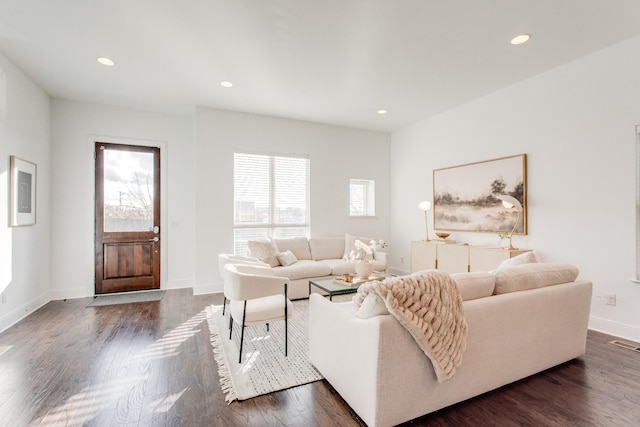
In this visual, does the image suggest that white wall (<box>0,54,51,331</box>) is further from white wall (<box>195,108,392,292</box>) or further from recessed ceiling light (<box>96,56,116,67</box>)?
white wall (<box>195,108,392,292</box>)

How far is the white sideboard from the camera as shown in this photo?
151 inches

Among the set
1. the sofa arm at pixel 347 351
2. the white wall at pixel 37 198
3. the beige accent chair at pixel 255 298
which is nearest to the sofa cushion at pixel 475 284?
the sofa arm at pixel 347 351

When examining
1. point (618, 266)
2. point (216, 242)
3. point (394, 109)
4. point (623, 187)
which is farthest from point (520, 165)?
point (216, 242)

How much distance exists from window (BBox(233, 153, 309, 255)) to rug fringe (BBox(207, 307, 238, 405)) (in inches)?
80.8

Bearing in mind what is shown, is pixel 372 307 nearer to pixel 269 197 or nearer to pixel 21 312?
pixel 269 197

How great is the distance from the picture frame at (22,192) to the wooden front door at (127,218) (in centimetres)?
87

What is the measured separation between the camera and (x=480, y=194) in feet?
14.5

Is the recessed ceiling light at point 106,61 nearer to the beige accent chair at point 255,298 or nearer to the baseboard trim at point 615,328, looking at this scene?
the beige accent chair at point 255,298

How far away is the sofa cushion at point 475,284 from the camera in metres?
1.90

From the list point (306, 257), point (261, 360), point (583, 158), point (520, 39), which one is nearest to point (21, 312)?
point (261, 360)

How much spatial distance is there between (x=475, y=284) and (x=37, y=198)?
5.27m

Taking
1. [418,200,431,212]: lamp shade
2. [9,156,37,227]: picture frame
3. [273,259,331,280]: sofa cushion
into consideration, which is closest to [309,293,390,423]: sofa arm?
[273,259,331,280]: sofa cushion

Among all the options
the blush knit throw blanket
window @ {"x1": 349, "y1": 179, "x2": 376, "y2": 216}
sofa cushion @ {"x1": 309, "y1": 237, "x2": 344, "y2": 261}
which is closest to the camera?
the blush knit throw blanket

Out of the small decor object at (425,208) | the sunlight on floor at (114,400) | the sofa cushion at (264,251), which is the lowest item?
the sunlight on floor at (114,400)
